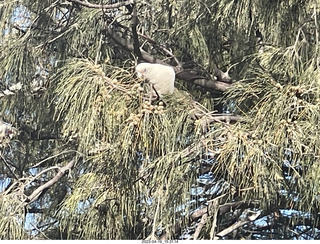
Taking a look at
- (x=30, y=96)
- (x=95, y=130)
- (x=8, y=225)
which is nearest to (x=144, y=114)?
(x=95, y=130)

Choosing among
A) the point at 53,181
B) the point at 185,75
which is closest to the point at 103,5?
the point at 185,75

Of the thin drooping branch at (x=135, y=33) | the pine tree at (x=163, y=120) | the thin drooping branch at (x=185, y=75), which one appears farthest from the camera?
the thin drooping branch at (x=185, y=75)

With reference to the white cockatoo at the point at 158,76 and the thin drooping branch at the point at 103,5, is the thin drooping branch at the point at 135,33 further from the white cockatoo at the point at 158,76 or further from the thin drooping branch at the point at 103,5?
the white cockatoo at the point at 158,76

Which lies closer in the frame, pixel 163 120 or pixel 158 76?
pixel 163 120

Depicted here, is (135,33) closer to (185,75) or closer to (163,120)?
(185,75)

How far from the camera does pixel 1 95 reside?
1.58m

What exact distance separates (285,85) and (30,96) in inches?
30.0

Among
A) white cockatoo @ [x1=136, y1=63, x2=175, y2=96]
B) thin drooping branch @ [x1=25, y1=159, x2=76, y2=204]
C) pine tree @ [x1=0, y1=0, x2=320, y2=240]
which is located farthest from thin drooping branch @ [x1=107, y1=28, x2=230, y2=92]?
thin drooping branch @ [x1=25, y1=159, x2=76, y2=204]

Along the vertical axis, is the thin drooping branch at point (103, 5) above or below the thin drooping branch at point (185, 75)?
above

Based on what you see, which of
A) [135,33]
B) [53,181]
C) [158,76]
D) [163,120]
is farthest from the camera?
[53,181]

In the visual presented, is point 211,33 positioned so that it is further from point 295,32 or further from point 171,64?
point 295,32

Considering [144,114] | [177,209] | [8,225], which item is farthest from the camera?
[8,225]

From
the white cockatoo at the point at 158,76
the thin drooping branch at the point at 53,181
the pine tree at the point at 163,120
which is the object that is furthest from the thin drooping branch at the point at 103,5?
the thin drooping branch at the point at 53,181

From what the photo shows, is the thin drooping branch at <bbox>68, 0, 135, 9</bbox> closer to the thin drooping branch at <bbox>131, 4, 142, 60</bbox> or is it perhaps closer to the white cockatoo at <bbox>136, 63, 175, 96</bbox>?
the thin drooping branch at <bbox>131, 4, 142, 60</bbox>
